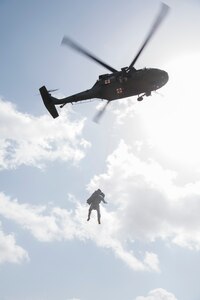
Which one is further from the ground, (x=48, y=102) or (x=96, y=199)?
(x=48, y=102)

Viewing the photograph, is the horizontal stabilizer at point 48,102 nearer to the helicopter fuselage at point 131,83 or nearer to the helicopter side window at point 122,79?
the helicopter fuselage at point 131,83

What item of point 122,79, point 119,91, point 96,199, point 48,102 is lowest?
point 96,199

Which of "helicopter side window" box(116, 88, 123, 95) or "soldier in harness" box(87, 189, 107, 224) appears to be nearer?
"helicopter side window" box(116, 88, 123, 95)

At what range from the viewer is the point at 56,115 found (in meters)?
32.9

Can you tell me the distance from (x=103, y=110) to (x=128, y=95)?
215 centimetres

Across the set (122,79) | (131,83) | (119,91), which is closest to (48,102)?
(119,91)

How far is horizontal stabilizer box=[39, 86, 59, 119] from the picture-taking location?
32.8 meters

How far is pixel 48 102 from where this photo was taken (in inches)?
1298

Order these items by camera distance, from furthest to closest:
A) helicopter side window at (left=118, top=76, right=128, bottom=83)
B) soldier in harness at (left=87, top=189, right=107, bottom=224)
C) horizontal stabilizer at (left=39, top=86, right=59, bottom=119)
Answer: horizontal stabilizer at (left=39, top=86, right=59, bottom=119) → soldier in harness at (left=87, top=189, right=107, bottom=224) → helicopter side window at (left=118, top=76, right=128, bottom=83)

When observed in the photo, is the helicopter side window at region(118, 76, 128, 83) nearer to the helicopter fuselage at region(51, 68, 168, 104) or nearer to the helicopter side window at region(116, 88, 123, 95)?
the helicopter fuselage at region(51, 68, 168, 104)

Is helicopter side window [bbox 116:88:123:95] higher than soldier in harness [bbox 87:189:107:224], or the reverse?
helicopter side window [bbox 116:88:123:95]

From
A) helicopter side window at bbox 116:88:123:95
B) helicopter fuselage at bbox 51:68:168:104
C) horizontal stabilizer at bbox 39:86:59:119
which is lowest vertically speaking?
helicopter side window at bbox 116:88:123:95

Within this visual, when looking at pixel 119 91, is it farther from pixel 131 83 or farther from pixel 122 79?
pixel 131 83

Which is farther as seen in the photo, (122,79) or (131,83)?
(122,79)
